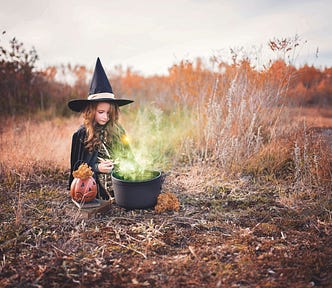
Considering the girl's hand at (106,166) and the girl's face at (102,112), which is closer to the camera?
the girl's hand at (106,166)

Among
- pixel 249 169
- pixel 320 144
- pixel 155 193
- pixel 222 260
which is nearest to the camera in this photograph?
pixel 222 260

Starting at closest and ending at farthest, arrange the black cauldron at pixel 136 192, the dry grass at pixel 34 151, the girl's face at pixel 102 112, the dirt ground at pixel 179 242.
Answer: the dirt ground at pixel 179 242 → the black cauldron at pixel 136 192 → the girl's face at pixel 102 112 → the dry grass at pixel 34 151

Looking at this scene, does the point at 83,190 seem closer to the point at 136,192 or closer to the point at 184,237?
the point at 136,192

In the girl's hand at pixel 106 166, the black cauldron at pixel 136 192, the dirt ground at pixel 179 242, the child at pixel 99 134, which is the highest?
the child at pixel 99 134

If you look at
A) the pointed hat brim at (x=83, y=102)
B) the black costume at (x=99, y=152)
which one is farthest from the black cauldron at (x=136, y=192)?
the pointed hat brim at (x=83, y=102)

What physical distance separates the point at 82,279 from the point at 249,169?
2586mm

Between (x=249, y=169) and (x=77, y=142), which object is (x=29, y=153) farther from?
(x=249, y=169)

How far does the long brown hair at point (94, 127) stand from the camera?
125 inches

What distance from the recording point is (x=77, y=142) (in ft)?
10.6

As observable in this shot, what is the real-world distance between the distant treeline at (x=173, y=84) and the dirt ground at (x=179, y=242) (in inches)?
75.8

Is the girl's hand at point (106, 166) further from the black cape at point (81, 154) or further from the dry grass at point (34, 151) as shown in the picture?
the dry grass at point (34, 151)

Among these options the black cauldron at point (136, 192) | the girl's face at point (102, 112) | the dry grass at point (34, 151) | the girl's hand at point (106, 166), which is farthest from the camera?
the dry grass at point (34, 151)

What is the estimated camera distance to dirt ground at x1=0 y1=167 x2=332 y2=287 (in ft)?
6.56

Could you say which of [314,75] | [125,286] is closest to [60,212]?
[125,286]
